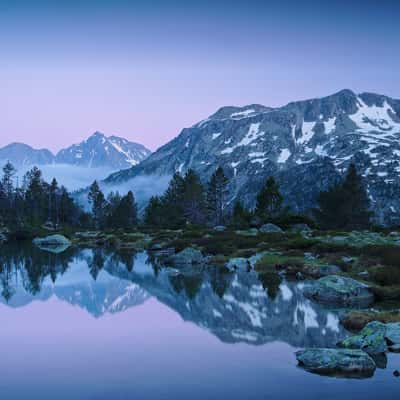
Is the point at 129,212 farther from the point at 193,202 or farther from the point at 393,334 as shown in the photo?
the point at 393,334

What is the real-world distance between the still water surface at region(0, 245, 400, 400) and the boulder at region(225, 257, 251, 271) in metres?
5.23

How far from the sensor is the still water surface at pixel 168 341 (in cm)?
1127

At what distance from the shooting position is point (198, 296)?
2456 cm

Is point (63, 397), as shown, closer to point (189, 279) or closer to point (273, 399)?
point (273, 399)

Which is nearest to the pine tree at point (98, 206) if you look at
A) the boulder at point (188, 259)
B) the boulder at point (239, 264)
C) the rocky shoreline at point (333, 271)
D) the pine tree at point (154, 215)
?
the pine tree at point (154, 215)

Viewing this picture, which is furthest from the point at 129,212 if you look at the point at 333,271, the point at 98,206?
the point at 333,271

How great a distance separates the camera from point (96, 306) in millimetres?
23328

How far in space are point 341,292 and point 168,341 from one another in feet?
33.1

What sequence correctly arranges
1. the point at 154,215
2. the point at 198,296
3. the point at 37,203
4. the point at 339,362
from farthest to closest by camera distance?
the point at 37,203 < the point at 154,215 < the point at 198,296 < the point at 339,362

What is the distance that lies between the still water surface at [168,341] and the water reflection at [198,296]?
2.7 inches

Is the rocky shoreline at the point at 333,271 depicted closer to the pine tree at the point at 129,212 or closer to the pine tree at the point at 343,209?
the pine tree at the point at 343,209

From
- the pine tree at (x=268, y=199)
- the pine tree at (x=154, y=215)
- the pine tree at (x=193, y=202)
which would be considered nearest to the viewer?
the pine tree at (x=268, y=199)

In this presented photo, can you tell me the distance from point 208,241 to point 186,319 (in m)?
31.8

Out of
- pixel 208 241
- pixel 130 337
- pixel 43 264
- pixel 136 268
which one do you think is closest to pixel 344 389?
pixel 130 337
